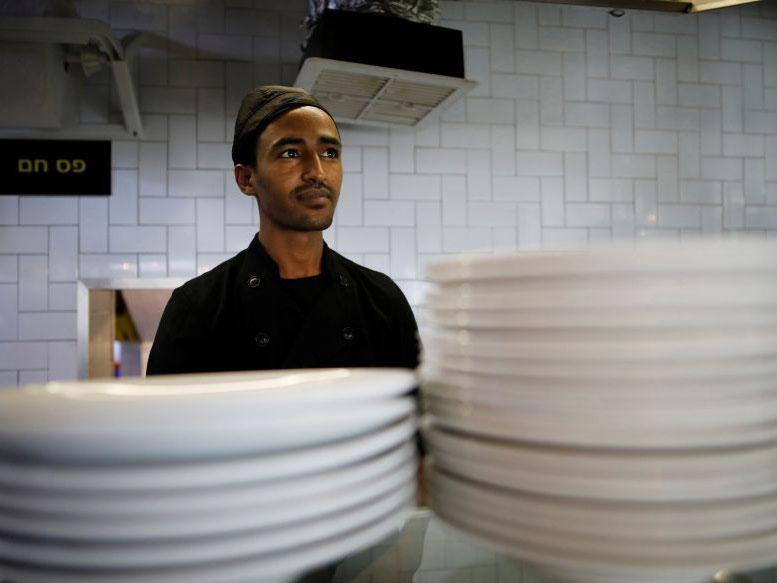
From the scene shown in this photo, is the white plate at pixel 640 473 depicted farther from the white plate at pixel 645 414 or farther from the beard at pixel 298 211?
the beard at pixel 298 211

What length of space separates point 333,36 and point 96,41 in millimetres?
720

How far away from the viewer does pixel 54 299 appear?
9.36ft

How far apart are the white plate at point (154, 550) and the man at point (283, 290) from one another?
1152 millimetres

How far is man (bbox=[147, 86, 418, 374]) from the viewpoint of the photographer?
1661 mm

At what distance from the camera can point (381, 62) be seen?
2.13m

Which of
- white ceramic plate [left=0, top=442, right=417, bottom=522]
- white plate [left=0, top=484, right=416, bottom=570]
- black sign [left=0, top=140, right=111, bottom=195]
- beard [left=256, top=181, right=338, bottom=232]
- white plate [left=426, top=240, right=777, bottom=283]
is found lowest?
white plate [left=0, top=484, right=416, bottom=570]

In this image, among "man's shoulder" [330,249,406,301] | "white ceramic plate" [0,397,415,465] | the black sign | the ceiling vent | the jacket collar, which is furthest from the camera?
the black sign

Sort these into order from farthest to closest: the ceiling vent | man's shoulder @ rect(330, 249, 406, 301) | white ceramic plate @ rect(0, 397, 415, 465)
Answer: the ceiling vent < man's shoulder @ rect(330, 249, 406, 301) < white ceramic plate @ rect(0, 397, 415, 465)

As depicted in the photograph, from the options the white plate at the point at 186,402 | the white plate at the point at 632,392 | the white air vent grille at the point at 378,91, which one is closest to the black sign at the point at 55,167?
the white air vent grille at the point at 378,91

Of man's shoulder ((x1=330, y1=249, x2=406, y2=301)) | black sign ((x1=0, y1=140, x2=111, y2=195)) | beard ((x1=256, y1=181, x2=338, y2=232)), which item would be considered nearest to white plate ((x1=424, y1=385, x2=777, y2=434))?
beard ((x1=256, y1=181, x2=338, y2=232))

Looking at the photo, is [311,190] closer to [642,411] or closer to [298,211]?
[298,211]

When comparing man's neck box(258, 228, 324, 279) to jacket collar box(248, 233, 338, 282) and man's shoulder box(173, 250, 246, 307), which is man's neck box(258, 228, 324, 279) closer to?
jacket collar box(248, 233, 338, 282)

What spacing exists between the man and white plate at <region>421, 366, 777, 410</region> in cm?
113

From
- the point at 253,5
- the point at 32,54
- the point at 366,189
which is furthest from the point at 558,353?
the point at 253,5
